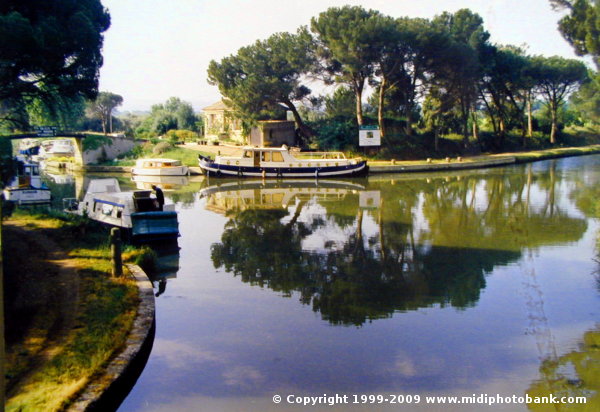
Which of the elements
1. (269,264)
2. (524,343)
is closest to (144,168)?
(269,264)

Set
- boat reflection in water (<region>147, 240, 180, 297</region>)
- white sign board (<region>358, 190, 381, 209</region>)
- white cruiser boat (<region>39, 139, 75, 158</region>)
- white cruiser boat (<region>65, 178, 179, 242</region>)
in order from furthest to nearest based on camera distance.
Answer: white cruiser boat (<region>39, 139, 75, 158</region>) < white sign board (<region>358, 190, 381, 209</region>) < white cruiser boat (<region>65, 178, 179, 242</region>) < boat reflection in water (<region>147, 240, 180, 297</region>)

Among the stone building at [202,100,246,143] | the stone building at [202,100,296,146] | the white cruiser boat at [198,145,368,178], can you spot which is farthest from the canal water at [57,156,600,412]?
the stone building at [202,100,246,143]

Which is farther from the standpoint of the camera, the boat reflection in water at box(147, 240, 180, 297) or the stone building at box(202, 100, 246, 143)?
the stone building at box(202, 100, 246, 143)

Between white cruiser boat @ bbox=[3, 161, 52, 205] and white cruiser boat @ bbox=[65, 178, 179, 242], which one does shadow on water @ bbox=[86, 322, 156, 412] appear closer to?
white cruiser boat @ bbox=[65, 178, 179, 242]

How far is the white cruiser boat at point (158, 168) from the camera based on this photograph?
33594 mm

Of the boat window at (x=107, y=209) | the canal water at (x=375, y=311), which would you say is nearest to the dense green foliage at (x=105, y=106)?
the boat window at (x=107, y=209)

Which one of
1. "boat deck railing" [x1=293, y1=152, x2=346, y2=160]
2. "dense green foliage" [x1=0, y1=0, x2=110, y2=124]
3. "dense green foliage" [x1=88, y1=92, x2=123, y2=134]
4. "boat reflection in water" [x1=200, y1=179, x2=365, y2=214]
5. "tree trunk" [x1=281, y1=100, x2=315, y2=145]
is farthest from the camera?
"dense green foliage" [x1=88, y1=92, x2=123, y2=134]

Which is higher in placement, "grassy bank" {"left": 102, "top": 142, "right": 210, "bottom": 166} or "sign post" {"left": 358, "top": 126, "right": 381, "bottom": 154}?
"sign post" {"left": 358, "top": 126, "right": 381, "bottom": 154}

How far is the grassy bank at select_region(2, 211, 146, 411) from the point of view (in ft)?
21.7

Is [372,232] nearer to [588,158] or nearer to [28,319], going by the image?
[28,319]

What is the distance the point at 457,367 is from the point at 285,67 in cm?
3569

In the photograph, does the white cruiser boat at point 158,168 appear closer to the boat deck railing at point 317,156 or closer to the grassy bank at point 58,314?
the boat deck railing at point 317,156

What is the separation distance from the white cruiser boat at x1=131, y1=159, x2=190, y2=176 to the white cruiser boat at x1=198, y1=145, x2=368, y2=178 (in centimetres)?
203

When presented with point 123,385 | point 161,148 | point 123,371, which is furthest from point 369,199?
point 161,148
